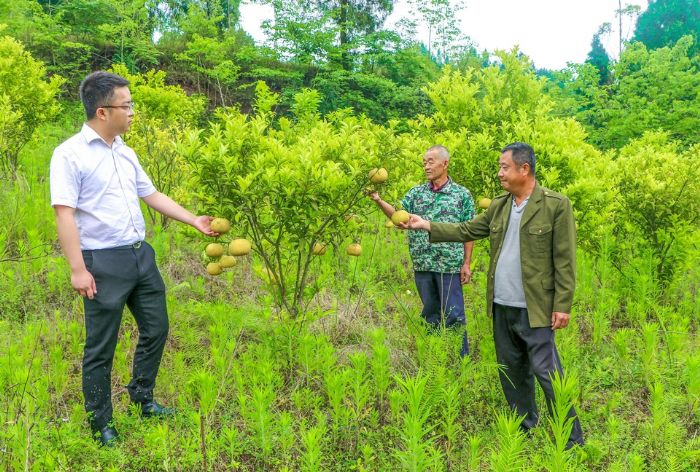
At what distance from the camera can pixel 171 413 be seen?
10.7 feet

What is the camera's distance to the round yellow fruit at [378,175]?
366 cm

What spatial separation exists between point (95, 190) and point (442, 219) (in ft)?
8.73

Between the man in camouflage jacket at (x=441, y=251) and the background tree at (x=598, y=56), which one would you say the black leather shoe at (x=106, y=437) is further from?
the background tree at (x=598, y=56)

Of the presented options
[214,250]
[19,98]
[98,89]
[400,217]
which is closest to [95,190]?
[98,89]

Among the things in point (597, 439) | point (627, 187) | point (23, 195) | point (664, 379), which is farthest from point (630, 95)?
point (23, 195)

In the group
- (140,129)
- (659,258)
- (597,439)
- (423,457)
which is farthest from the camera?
(140,129)

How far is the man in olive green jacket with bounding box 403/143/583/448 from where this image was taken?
3.00m

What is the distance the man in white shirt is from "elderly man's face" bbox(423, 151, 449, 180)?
7.78 ft

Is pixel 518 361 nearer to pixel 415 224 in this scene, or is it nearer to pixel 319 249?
pixel 415 224

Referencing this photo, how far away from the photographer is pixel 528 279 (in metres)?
3.04

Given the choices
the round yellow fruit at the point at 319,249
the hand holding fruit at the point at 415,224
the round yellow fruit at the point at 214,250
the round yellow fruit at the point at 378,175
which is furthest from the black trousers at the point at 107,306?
the hand holding fruit at the point at 415,224

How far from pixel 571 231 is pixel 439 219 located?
1377 millimetres

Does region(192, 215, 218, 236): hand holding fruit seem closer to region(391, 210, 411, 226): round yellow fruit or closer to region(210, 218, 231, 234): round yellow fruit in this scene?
region(210, 218, 231, 234): round yellow fruit

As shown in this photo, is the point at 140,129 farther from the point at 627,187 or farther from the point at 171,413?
the point at 627,187
